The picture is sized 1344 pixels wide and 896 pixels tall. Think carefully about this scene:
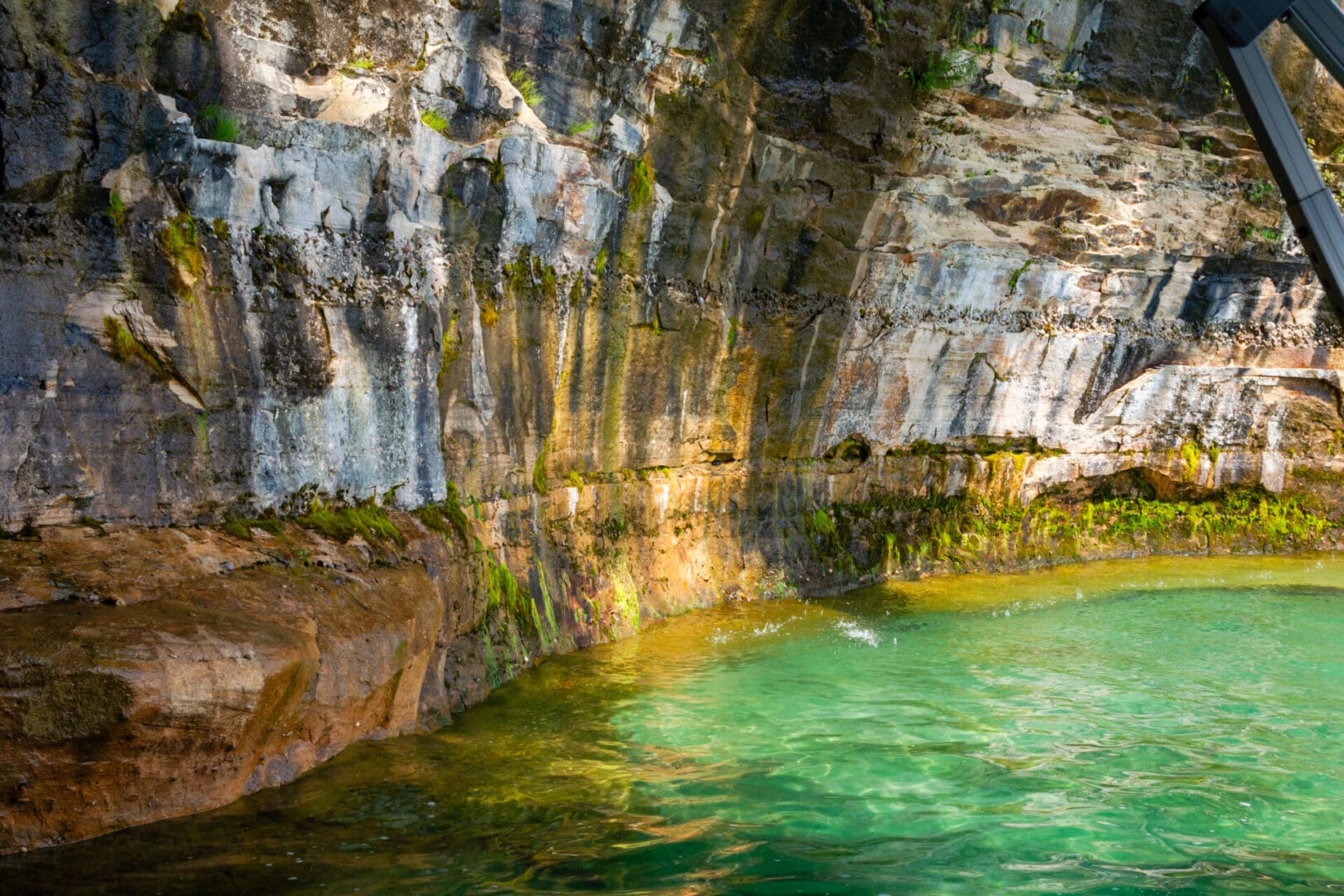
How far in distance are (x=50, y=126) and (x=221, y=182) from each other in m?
1.06

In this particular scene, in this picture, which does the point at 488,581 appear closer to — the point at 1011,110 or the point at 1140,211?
the point at 1011,110

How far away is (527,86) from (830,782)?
6.29 metres

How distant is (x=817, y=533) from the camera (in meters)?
12.7

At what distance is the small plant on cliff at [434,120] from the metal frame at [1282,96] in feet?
18.6

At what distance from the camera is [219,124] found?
6.85 metres

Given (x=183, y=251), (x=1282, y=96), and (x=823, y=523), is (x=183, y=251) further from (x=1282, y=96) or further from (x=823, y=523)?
(x=823, y=523)

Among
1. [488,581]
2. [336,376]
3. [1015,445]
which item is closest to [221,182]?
[336,376]

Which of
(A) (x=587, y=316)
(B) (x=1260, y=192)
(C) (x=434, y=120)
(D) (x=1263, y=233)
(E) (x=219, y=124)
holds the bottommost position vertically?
(A) (x=587, y=316)

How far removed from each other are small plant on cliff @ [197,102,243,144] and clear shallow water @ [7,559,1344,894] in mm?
4292

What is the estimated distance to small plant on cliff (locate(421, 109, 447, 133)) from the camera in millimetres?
8133

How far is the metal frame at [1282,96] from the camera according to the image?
21.7ft

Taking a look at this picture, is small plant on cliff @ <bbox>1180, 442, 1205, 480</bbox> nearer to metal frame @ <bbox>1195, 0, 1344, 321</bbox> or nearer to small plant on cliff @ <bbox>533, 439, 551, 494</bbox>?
metal frame @ <bbox>1195, 0, 1344, 321</bbox>

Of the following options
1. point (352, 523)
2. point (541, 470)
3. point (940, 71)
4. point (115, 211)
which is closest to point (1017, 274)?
point (940, 71)

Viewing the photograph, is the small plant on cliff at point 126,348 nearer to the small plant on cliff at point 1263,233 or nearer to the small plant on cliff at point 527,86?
the small plant on cliff at point 527,86
